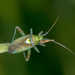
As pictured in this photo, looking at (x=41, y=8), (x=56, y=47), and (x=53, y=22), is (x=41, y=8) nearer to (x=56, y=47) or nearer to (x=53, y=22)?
(x=53, y=22)

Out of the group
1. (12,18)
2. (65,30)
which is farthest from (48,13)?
(12,18)

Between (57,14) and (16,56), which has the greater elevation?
(57,14)

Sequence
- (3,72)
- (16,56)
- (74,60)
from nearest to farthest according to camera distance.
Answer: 1. (3,72)
2. (16,56)
3. (74,60)

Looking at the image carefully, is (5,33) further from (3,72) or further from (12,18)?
(3,72)

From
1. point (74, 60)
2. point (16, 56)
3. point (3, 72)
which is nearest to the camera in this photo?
point (3, 72)

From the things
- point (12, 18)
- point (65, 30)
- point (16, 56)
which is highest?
point (12, 18)

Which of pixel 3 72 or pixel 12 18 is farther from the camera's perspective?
pixel 12 18
